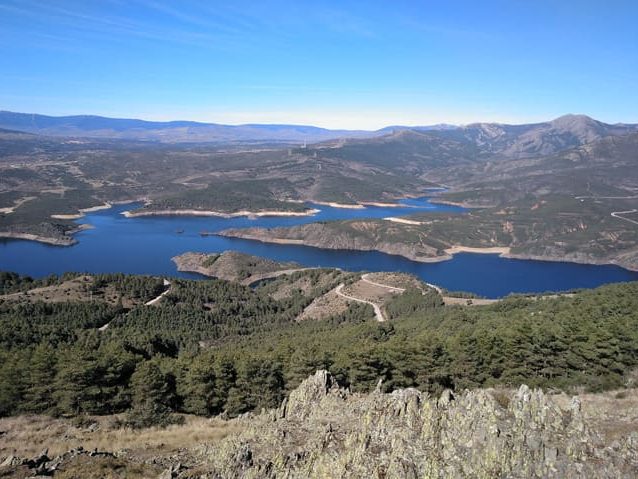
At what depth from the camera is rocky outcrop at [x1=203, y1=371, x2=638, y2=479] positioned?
17797mm

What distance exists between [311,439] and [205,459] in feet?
14.5

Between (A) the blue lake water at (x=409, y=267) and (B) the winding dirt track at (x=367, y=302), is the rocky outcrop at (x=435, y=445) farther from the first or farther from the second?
(A) the blue lake water at (x=409, y=267)

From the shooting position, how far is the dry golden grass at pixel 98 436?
2348 centimetres

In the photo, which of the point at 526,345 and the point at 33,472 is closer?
the point at 33,472

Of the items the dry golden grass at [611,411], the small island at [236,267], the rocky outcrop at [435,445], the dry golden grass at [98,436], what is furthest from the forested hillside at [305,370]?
the small island at [236,267]

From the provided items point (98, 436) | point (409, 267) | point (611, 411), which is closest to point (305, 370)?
point (98, 436)

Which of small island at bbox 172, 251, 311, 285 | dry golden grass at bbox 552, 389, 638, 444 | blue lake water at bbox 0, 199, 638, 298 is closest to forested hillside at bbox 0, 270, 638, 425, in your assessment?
dry golden grass at bbox 552, 389, 638, 444

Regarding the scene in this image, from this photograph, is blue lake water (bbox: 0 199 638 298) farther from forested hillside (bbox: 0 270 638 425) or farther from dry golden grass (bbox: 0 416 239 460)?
dry golden grass (bbox: 0 416 239 460)

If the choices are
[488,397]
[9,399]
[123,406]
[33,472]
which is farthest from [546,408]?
[9,399]

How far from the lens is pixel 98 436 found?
2578 centimetres

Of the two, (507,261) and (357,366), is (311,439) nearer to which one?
(357,366)

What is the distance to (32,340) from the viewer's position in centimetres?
6881

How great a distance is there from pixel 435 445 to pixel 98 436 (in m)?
16.5

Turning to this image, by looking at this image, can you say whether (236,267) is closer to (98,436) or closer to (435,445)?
(98,436)
